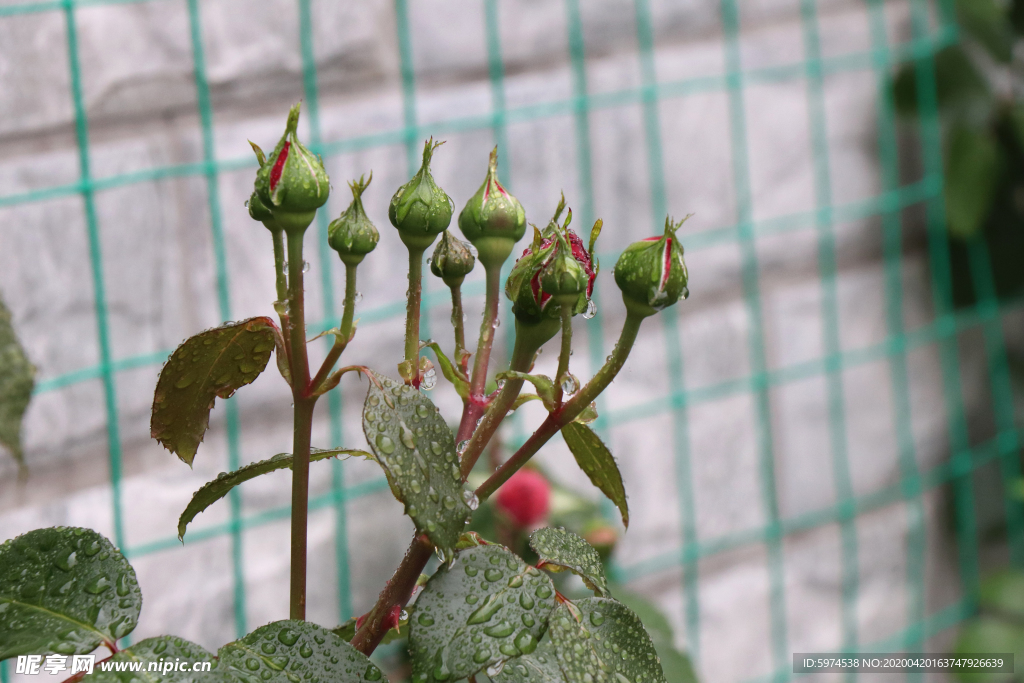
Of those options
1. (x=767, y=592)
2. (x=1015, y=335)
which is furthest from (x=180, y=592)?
(x=1015, y=335)

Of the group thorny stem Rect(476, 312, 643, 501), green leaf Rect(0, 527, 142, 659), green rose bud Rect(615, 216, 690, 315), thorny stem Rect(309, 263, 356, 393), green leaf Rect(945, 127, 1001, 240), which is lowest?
green leaf Rect(0, 527, 142, 659)

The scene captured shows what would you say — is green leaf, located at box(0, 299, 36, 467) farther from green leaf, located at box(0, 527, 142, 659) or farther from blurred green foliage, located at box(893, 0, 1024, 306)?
blurred green foliage, located at box(893, 0, 1024, 306)

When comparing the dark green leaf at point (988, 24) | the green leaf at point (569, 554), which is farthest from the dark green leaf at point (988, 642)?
the green leaf at point (569, 554)

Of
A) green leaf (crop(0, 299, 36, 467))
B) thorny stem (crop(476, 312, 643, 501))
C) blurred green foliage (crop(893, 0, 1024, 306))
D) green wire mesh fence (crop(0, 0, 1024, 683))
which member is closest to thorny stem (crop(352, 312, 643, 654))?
thorny stem (crop(476, 312, 643, 501))

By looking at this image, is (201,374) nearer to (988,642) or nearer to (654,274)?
(654,274)

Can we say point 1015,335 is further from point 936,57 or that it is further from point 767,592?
point 767,592

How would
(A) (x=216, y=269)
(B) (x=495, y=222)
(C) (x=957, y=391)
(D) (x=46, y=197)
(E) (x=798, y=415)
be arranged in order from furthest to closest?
(C) (x=957, y=391)
(E) (x=798, y=415)
(A) (x=216, y=269)
(D) (x=46, y=197)
(B) (x=495, y=222)

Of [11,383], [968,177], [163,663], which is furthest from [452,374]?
[968,177]
